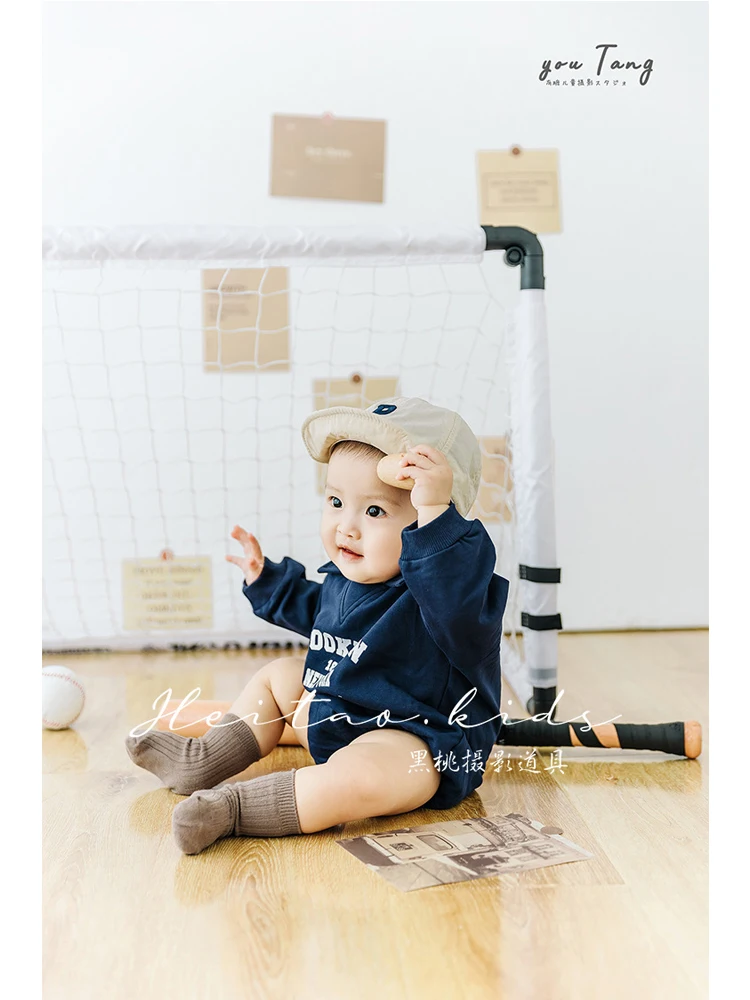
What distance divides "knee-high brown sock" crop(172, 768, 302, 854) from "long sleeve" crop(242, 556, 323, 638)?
10.3 inches

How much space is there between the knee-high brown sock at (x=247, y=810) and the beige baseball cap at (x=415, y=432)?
34cm

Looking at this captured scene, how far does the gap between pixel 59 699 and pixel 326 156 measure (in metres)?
1.08

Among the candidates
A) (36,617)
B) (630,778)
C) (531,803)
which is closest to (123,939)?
(36,617)

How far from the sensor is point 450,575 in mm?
910

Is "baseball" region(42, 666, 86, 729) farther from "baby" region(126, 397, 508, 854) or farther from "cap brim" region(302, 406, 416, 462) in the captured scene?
"cap brim" region(302, 406, 416, 462)

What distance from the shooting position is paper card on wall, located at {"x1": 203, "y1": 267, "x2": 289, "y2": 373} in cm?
178

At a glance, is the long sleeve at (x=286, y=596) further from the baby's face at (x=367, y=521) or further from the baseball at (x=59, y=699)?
the baseball at (x=59, y=699)

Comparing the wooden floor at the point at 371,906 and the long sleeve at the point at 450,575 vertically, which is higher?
the long sleeve at the point at 450,575

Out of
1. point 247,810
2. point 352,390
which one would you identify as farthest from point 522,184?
point 247,810

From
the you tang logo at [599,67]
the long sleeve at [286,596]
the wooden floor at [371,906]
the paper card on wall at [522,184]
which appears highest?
the you tang logo at [599,67]

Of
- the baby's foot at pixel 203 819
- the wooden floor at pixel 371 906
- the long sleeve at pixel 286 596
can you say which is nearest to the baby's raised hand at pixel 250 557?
the long sleeve at pixel 286 596

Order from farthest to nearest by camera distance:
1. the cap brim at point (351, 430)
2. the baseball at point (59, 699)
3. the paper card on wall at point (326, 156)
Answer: the paper card on wall at point (326, 156) < the baseball at point (59, 699) < the cap brim at point (351, 430)

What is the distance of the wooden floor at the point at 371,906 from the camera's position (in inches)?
26.6

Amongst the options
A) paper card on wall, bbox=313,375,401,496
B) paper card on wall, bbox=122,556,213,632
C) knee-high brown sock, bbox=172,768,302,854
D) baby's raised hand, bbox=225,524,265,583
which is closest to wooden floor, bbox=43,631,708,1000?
knee-high brown sock, bbox=172,768,302,854
